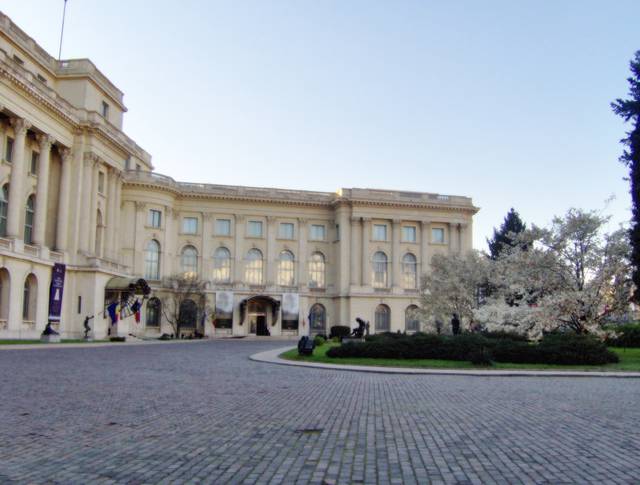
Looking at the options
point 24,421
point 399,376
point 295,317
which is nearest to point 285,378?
point 399,376

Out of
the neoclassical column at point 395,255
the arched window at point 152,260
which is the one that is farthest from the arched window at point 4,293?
the neoclassical column at point 395,255

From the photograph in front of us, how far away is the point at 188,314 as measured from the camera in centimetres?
7738

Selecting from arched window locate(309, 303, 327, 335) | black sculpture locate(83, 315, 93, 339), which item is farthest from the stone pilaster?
black sculpture locate(83, 315, 93, 339)

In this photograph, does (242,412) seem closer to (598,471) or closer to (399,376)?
(598,471)

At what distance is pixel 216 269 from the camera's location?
83.3 m

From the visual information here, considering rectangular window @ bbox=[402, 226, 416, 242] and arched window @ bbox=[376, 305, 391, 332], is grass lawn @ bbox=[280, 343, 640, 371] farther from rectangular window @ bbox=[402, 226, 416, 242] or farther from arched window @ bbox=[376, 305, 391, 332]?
rectangular window @ bbox=[402, 226, 416, 242]

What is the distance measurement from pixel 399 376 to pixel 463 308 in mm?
37220

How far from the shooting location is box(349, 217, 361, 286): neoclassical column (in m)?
83.8

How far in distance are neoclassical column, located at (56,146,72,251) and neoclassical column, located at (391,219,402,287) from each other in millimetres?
42724

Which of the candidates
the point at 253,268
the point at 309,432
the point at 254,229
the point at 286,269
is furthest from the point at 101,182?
the point at 309,432

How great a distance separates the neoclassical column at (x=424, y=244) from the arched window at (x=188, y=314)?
1171 inches

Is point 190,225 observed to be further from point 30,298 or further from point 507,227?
point 507,227

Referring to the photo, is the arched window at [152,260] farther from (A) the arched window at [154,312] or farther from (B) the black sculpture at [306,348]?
(B) the black sculpture at [306,348]

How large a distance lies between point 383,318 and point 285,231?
17.1 m
